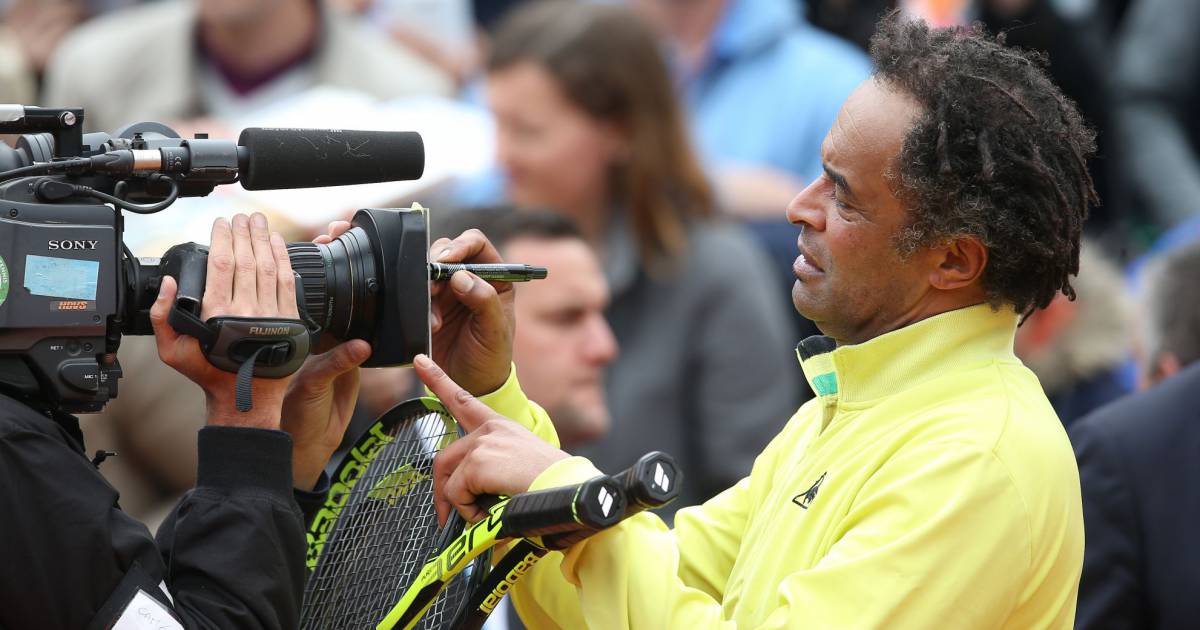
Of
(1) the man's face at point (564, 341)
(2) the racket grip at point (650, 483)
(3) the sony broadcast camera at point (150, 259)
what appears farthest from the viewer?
(1) the man's face at point (564, 341)

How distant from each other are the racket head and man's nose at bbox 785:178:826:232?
0.65 metres

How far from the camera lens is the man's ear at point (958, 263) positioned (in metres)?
2.56

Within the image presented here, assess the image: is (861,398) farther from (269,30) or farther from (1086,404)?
(269,30)

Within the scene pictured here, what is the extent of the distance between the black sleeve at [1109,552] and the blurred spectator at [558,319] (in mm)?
1413

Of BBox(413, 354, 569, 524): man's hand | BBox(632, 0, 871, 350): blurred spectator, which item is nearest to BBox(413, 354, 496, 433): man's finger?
BBox(413, 354, 569, 524): man's hand

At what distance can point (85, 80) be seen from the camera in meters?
6.46

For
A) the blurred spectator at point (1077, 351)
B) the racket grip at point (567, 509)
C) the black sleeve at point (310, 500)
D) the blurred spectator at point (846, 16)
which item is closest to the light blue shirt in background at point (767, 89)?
the blurred spectator at point (846, 16)

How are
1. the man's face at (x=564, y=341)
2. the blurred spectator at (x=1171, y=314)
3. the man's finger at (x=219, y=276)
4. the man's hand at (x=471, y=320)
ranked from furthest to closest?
the man's face at (x=564, y=341) → the blurred spectator at (x=1171, y=314) → the man's hand at (x=471, y=320) → the man's finger at (x=219, y=276)

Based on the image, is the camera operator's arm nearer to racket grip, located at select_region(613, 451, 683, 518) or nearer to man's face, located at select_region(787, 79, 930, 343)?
racket grip, located at select_region(613, 451, 683, 518)

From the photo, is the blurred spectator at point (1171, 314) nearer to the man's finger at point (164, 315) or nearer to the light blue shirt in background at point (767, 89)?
the light blue shirt in background at point (767, 89)

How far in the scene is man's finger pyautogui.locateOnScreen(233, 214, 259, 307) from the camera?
8.50ft

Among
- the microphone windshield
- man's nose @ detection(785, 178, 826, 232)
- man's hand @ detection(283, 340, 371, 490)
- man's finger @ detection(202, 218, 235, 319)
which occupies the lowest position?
man's hand @ detection(283, 340, 371, 490)

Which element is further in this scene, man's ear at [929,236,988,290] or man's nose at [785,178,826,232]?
man's nose at [785,178,826,232]

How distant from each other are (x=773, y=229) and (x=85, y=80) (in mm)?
2672
